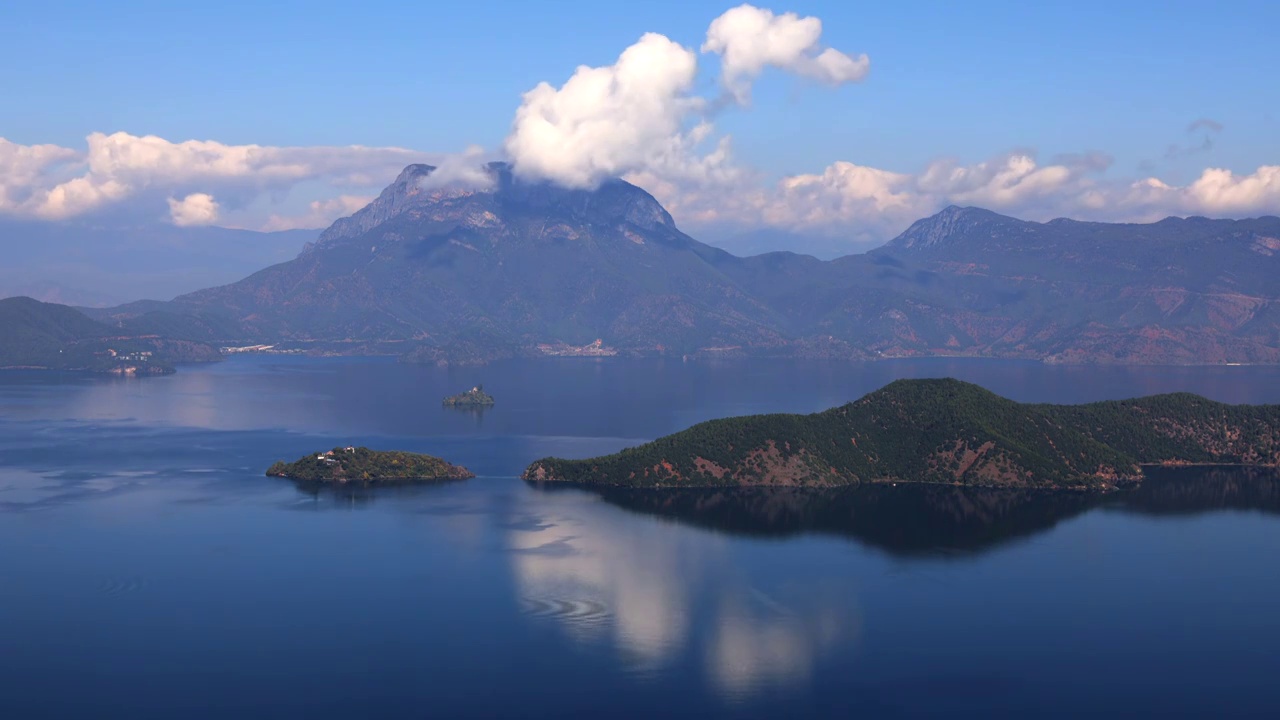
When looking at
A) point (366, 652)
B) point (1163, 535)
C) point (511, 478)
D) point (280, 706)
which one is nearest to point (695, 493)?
point (511, 478)

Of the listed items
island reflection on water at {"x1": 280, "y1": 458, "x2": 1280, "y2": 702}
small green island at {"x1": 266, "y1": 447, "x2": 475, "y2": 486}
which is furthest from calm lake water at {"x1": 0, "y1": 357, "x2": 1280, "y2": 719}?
small green island at {"x1": 266, "y1": 447, "x2": 475, "y2": 486}

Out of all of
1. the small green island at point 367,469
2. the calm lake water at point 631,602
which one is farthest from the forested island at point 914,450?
the small green island at point 367,469

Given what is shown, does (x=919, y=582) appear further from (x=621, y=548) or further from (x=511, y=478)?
(x=511, y=478)

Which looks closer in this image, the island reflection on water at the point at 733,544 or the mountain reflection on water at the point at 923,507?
the island reflection on water at the point at 733,544

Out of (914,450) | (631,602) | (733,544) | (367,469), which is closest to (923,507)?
(914,450)

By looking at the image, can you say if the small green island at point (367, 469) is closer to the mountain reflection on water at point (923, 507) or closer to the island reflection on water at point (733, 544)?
the island reflection on water at point (733, 544)

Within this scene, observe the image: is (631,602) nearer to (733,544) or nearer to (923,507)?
(733,544)
